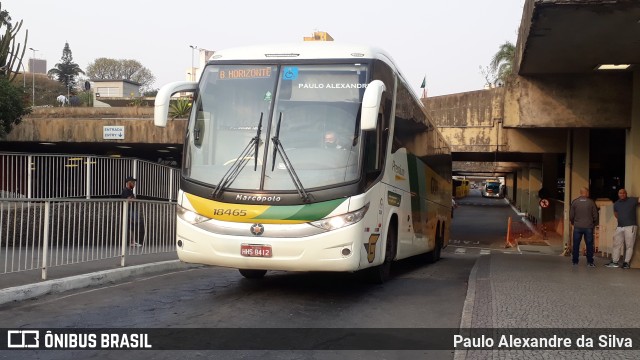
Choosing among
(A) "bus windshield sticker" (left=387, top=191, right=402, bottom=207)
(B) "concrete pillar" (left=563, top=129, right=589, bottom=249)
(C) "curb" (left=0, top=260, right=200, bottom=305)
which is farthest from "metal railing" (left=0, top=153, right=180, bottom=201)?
(B) "concrete pillar" (left=563, top=129, right=589, bottom=249)

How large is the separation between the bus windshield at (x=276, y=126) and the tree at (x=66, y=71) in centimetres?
10380

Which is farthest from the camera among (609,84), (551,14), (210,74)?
(609,84)

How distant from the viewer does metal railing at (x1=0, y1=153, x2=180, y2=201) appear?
1554 cm

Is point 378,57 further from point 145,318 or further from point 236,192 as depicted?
point 145,318

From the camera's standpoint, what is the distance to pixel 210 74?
8930 mm

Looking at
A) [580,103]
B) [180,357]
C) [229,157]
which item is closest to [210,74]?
[229,157]

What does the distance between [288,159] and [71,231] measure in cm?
417

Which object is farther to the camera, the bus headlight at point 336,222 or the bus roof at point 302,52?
the bus roof at point 302,52

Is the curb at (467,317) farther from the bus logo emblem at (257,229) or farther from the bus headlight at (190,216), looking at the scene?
the bus headlight at (190,216)

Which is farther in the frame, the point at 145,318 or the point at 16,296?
the point at 16,296

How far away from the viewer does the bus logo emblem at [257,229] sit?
7.97 meters

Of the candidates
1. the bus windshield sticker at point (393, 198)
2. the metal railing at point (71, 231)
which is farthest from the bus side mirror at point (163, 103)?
the bus windshield sticker at point (393, 198)

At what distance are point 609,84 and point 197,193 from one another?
13.9m

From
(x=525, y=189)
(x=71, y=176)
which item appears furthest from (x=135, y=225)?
(x=525, y=189)
